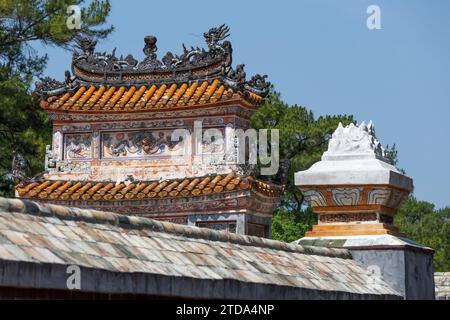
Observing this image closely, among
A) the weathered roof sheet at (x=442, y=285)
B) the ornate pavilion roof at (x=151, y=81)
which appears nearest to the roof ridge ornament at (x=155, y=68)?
the ornate pavilion roof at (x=151, y=81)

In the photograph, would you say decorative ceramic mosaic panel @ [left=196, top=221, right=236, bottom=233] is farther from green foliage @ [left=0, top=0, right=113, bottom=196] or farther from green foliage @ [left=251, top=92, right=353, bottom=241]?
green foliage @ [left=251, top=92, right=353, bottom=241]

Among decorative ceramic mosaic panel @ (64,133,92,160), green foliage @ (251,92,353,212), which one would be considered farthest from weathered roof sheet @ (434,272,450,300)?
green foliage @ (251,92,353,212)

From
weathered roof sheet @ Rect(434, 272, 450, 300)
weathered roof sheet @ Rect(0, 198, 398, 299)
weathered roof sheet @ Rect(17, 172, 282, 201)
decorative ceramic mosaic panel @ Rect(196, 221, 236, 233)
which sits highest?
weathered roof sheet @ Rect(17, 172, 282, 201)

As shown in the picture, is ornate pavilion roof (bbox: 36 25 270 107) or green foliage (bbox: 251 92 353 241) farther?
green foliage (bbox: 251 92 353 241)

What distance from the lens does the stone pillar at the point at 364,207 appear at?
9906 mm

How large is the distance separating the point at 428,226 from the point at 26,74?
99.6ft

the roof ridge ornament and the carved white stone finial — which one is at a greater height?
the roof ridge ornament

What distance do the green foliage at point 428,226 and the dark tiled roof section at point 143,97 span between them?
2328cm

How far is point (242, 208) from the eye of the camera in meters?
22.0

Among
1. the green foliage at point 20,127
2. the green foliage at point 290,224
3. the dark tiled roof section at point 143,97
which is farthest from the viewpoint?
the green foliage at point 290,224

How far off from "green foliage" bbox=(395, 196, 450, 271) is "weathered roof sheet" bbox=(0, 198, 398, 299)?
37744 mm

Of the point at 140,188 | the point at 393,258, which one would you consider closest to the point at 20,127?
the point at 140,188

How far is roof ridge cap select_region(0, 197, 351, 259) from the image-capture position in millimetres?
6293

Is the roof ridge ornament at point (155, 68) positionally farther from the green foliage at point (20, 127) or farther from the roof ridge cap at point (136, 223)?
the roof ridge cap at point (136, 223)
